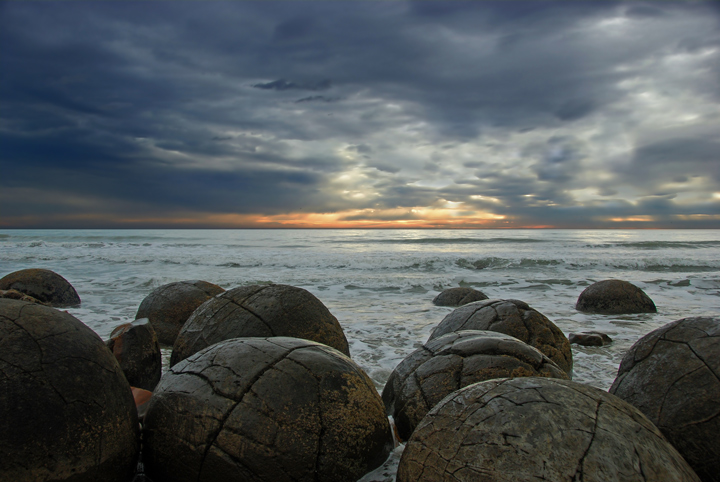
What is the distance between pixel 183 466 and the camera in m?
2.58

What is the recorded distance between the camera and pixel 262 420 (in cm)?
253

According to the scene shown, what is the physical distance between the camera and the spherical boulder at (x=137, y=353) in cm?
445

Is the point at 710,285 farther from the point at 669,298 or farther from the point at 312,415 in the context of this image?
the point at 312,415

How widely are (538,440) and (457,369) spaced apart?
1455 millimetres

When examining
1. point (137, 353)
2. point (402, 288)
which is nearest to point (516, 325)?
point (137, 353)

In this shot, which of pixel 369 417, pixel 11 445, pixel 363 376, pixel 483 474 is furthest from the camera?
pixel 363 376

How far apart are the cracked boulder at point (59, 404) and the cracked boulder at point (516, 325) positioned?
332cm

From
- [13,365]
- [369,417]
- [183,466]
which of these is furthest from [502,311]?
[13,365]

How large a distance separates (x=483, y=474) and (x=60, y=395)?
7.56ft

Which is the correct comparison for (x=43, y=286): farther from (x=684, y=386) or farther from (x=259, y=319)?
(x=684, y=386)

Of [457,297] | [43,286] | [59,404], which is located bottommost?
[457,297]

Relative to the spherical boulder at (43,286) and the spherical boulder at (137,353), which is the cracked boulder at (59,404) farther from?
the spherical boulder at (43,286)

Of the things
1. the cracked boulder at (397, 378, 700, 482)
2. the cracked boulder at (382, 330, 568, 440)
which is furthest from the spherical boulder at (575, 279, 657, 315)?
the cracked boulder at (397, 378, 700, 482)

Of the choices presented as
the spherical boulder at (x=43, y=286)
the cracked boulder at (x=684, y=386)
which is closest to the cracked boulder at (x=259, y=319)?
the cracked boulder at (x=684, y=386)
